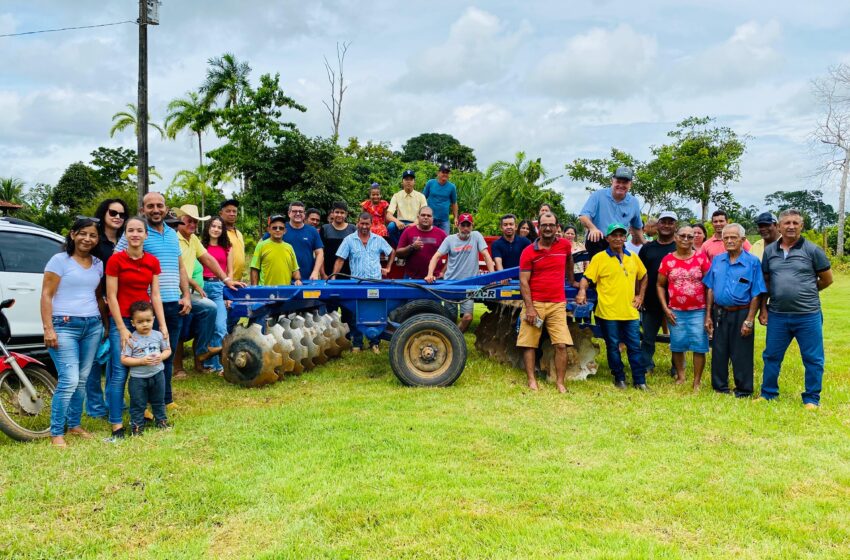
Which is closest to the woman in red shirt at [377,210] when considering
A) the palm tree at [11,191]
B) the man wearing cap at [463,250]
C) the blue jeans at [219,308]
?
the man wearing cap at [463,250]

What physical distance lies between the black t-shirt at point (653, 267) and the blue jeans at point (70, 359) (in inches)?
215

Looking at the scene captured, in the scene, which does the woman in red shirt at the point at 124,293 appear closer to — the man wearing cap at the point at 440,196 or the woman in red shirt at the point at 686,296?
the woman in red shirt at the point at 686,296

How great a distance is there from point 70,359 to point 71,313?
13.7 inches

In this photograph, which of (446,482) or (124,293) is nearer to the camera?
(446,482)

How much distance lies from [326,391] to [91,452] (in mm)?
2373

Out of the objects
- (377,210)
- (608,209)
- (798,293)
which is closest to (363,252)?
(377,210)

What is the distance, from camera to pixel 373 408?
19.0ft

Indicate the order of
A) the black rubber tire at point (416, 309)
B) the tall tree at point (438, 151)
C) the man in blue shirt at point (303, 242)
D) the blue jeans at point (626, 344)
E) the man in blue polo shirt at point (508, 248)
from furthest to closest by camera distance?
the tall tree at point (438, 151), the man in blue polo shirt at point (508, 248), the man in blue shirt at point (303, 242), the black rubber tire at point (416, 309), the blue jeans at point (626, 344)

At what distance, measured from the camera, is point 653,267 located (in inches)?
284

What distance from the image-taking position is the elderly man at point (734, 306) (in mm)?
6203

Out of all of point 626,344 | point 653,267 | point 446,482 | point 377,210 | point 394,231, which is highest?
point 377,210

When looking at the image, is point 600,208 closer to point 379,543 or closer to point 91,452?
point 379,543

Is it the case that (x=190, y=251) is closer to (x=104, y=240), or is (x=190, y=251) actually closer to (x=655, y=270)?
(x=104, y=240)

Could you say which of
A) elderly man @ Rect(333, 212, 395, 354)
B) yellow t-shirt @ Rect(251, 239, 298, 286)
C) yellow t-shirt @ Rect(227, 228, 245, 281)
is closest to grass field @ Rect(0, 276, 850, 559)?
yellow t-shirt @ Rect(251, 239, 298, 286)
